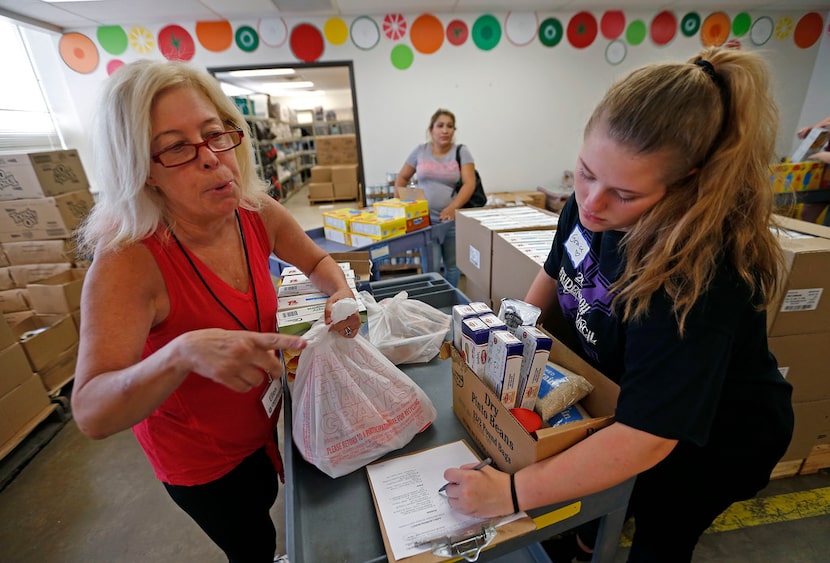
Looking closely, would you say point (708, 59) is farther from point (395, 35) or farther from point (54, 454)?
point (395, 35)

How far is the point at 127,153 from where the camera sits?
771 mm

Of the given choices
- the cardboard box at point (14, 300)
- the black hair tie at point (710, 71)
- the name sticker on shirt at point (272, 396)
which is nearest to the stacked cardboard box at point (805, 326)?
the black hair tie at point (710, 71)

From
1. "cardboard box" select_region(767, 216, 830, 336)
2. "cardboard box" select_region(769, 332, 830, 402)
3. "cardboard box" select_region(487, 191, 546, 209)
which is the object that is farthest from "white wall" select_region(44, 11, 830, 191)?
"cardboard box" select_region(769, 332, 830, 402)

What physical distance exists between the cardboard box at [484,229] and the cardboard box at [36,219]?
2.66 metres

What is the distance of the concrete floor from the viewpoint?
1486mm

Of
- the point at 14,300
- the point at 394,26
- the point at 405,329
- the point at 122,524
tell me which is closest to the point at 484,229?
the point at 405,329

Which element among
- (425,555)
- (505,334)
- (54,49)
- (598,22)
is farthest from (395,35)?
(425,555)

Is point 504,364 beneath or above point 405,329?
above

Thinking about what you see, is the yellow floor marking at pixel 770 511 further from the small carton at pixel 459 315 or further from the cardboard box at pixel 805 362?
the small carton at pixel 459 315

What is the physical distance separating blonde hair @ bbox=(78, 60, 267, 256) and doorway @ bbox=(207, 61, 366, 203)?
12.3 ft

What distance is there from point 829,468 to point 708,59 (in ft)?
7.24

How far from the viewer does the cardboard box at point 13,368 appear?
2.02 meters

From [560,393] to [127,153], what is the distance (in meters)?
1.05

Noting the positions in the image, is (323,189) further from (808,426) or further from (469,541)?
(469,541)
